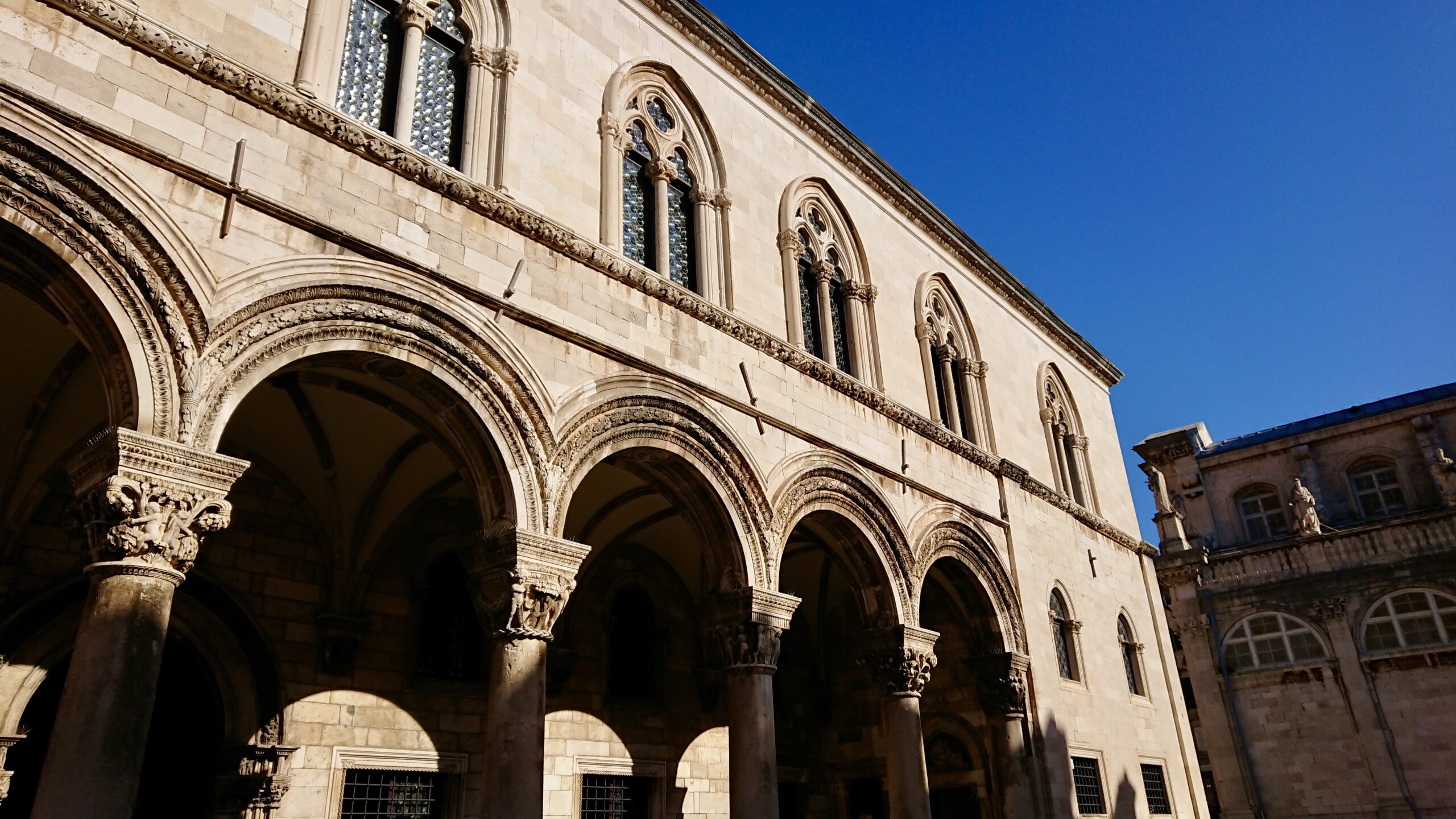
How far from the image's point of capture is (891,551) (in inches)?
442

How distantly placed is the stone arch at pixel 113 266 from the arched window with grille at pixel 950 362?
9.70 meters

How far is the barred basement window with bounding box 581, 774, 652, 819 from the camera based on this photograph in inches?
434

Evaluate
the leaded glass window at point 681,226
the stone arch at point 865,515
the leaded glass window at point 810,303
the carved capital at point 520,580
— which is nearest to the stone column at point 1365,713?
the stone arch at point 865,515

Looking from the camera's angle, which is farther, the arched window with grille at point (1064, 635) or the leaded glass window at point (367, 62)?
the arched window with grille at point (1064, 635)

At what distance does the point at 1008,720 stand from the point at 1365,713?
14.5m

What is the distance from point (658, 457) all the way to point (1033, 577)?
7.05 meters

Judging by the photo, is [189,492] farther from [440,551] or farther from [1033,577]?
[1033,577]

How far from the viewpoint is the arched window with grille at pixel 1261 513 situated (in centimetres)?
2680

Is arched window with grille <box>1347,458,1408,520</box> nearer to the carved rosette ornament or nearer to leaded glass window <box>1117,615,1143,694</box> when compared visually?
leaded glass window <box>1117,615,1143,694</box>

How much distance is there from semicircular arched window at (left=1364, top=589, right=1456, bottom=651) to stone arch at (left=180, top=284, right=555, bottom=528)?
21941 millimetres

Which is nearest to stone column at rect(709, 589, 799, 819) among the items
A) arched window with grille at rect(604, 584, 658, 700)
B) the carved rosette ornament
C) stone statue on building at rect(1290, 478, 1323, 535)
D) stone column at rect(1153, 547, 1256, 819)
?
the carved rosette ornament

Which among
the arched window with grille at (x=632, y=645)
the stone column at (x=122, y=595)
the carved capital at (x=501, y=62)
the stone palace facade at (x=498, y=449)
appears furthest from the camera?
the arched window with grille at (x=632, y=645)

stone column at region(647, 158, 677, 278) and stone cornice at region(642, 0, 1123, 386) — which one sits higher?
stone cornice at region(642, 0, 1123, 386)

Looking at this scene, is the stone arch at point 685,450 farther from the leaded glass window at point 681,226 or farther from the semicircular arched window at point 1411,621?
the semicircular arched window at point 1411,621
